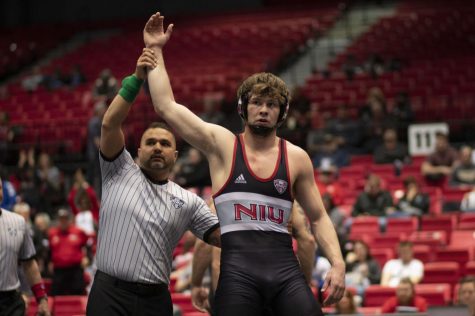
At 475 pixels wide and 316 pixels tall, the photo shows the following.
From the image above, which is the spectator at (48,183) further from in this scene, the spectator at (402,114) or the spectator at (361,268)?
the spectator at (361,268)

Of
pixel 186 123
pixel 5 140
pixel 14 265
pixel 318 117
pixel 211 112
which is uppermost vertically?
pixel 211 112

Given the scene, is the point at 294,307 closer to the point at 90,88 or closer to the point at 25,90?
A: the point at 90,88

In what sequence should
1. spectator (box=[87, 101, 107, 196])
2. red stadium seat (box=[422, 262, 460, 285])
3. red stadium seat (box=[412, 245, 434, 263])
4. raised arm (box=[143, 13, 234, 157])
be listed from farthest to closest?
1. spectator (box=[87, 101, 107, 196])
2. red stadium seat (box=[412, 245, 434, 263])
3. red stadium seat (box=[422, 262, 460, 285])
4. raised arm (box=[143, 13, 234, 157])

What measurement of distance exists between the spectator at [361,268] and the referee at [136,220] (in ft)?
19.5

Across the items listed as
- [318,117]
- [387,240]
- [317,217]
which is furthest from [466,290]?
[318,117]

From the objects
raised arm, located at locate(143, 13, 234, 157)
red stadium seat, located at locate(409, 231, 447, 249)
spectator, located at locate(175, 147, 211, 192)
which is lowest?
red stadium seat, located at locate(409, 231, 447, 249)

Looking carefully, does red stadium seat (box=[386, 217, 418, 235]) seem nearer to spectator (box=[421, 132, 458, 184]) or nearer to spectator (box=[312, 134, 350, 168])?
spectator (box=[421, 132, 458, 184])

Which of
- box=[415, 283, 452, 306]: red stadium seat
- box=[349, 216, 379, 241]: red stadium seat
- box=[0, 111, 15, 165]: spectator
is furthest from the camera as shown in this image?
box=[0, 111, 15, 165]: spectator

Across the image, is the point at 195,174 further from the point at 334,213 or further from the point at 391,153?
the point at 334,213

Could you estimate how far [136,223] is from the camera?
572 cm

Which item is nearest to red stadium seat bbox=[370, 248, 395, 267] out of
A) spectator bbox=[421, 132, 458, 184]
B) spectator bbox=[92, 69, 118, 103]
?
spectator bbox=[421, 132, 458, 184]

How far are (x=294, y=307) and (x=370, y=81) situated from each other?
15.4m

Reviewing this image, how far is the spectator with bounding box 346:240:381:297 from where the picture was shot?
11656 millimetres

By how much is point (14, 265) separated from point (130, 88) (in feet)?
6.66
